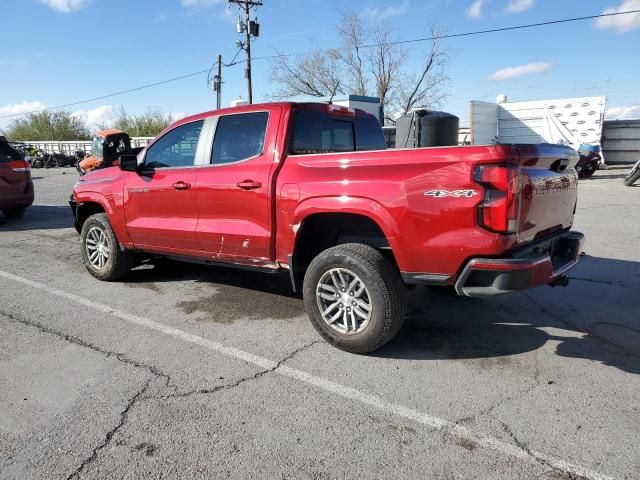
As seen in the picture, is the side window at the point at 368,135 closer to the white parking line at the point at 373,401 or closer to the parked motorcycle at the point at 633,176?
the white parking line at the point at 373,401

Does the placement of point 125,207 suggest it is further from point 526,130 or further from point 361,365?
point 526,130

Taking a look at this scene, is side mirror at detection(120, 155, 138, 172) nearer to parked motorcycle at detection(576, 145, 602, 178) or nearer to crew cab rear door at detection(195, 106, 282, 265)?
crew cab rear door at detection(195, 106, 282, 265)

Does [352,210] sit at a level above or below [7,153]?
below

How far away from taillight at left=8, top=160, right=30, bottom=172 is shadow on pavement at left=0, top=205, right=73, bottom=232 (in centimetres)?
112

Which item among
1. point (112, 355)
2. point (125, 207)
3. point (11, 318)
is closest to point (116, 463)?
point (112, 355)

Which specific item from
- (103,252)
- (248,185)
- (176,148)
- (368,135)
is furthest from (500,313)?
(103,252)

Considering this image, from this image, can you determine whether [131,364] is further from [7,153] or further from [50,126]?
[50,126]

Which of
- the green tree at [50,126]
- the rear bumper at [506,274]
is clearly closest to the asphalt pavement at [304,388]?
the rear bumper at [506,274]

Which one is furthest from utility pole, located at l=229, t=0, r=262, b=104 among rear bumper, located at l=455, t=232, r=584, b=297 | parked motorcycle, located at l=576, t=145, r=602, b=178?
rear bumper, located at l=455, t=232, r=584, b=297

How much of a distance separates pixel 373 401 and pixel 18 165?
33.0ft

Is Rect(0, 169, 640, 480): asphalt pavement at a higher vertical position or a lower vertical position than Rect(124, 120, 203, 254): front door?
lower

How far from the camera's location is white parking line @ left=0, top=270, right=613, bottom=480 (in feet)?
8.04

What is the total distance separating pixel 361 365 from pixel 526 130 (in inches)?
800

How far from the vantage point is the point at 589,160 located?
1873 centimetres
